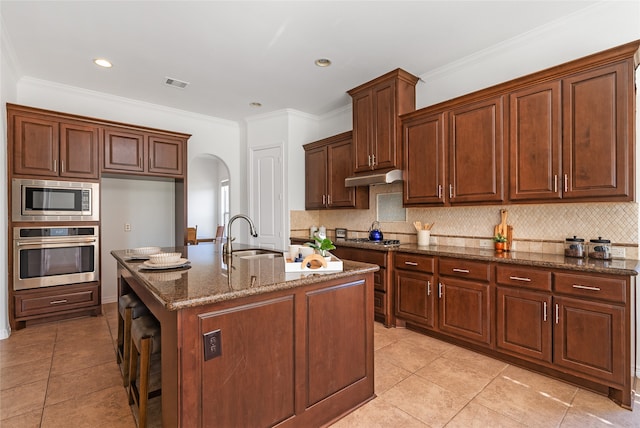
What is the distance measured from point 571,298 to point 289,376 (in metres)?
2.08

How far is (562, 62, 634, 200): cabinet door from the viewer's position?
219 cm

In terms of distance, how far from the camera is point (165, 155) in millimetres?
4406

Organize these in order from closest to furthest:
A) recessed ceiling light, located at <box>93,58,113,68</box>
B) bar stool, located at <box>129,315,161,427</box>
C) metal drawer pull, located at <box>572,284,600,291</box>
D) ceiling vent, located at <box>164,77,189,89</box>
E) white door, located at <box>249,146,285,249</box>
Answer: bar stool, located at <box>129,315,161,427</box>, metal drawer pull, located at <box>572,284,600,291</box>, recessed ceiling light, located at <box>93,58,113,68</box>, ceiling vent, located at <box>164,77,189,89</box>, white door, located at <box>249,146,285,249</box>

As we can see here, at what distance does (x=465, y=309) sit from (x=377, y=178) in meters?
1.69

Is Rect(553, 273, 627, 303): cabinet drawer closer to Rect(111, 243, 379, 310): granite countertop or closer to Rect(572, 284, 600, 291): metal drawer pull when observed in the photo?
Rect(572, 284, 600, 291): metal drawer pull

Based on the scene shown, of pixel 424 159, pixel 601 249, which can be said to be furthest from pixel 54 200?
pixel 601 249

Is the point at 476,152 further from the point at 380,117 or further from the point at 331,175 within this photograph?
the point at 331,175

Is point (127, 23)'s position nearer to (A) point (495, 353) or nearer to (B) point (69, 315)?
(B) point (69, 315)

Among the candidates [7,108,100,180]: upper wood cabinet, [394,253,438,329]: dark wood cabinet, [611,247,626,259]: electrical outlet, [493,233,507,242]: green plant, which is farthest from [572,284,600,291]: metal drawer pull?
[7,108,100,180]: upper wood cabinet

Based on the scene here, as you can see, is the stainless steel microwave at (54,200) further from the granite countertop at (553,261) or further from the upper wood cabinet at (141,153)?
the granite countertop at (553,261)

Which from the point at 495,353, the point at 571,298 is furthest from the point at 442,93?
the point at 495,353

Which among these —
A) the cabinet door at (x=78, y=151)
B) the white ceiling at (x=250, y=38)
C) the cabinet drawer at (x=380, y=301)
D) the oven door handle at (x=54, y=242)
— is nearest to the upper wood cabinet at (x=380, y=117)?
Result: the white ceiling at (x=250, y=38)

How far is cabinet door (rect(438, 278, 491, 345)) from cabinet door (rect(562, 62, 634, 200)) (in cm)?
106

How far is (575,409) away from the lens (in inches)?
80.1
